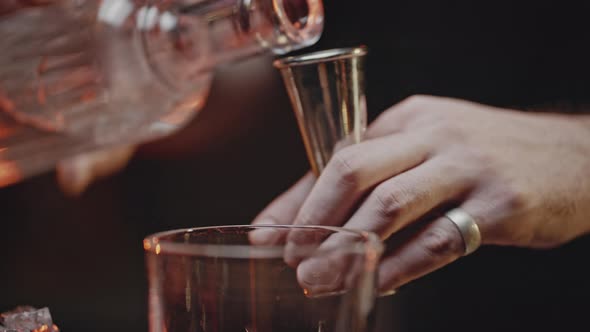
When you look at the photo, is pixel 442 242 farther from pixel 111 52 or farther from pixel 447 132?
pixel 111 52

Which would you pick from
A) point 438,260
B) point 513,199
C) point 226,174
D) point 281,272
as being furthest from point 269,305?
point 226,174

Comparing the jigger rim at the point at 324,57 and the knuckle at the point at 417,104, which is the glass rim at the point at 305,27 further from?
the knuckle at the point at 417,104

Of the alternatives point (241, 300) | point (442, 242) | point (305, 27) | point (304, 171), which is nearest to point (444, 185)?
point (442, 242)

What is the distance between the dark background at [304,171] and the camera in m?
1.45

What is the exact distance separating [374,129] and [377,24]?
999 mm

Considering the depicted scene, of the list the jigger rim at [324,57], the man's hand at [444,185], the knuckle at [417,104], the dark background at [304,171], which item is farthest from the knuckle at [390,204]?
the dark background at [304,171]

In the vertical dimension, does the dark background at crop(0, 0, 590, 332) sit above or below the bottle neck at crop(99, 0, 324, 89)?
below

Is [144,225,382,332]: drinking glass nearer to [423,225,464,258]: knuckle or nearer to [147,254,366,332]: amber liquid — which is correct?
[147,254,366,332]: amber liquid

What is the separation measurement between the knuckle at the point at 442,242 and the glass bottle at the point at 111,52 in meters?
0.19

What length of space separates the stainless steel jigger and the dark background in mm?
1052

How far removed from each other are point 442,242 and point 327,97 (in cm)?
16

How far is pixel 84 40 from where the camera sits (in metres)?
0.50

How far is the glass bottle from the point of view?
0.49 metres

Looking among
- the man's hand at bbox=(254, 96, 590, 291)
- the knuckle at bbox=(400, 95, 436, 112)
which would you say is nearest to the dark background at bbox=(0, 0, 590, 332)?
the man's hand at bbox=(254, 96, 590, 291)
